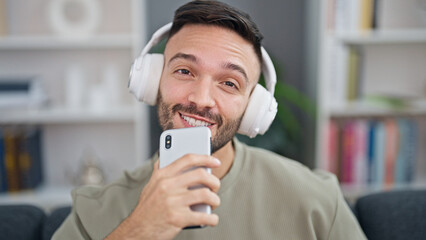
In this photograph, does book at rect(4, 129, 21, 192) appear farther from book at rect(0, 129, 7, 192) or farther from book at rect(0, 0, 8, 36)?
book at rect(0, 0, 8, 36)

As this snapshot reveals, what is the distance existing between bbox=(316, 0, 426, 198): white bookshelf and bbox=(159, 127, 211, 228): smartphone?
1.56 meters

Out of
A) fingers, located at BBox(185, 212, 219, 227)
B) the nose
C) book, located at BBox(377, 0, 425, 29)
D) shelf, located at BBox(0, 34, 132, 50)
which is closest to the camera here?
fingers, located at BBox(185, 212, 219, 227)

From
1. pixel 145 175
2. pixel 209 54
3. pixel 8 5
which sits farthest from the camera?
pixel 8 5

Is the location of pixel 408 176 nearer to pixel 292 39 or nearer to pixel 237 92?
pixel 292 39

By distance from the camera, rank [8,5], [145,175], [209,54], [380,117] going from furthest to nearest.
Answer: [380,117]
[8,5]
[145,175]
[209,54]

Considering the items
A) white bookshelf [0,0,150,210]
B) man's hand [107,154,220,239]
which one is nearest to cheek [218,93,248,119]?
man's hand [107,154,220,239]

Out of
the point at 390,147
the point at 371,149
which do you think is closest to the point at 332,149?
the point at 371,149

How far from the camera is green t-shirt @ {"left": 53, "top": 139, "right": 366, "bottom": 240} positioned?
1.05 meters

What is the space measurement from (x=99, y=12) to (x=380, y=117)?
1793 millimetres

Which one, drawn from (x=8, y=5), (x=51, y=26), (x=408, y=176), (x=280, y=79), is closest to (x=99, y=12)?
(x=51, y=26)

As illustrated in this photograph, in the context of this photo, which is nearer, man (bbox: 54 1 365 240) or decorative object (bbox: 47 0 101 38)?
man (bbox: 54 1 365 240)

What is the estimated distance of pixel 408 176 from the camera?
2426 millimetres

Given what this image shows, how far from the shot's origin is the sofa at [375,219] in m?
1.15

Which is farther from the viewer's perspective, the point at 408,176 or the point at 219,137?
the point at 408,176
